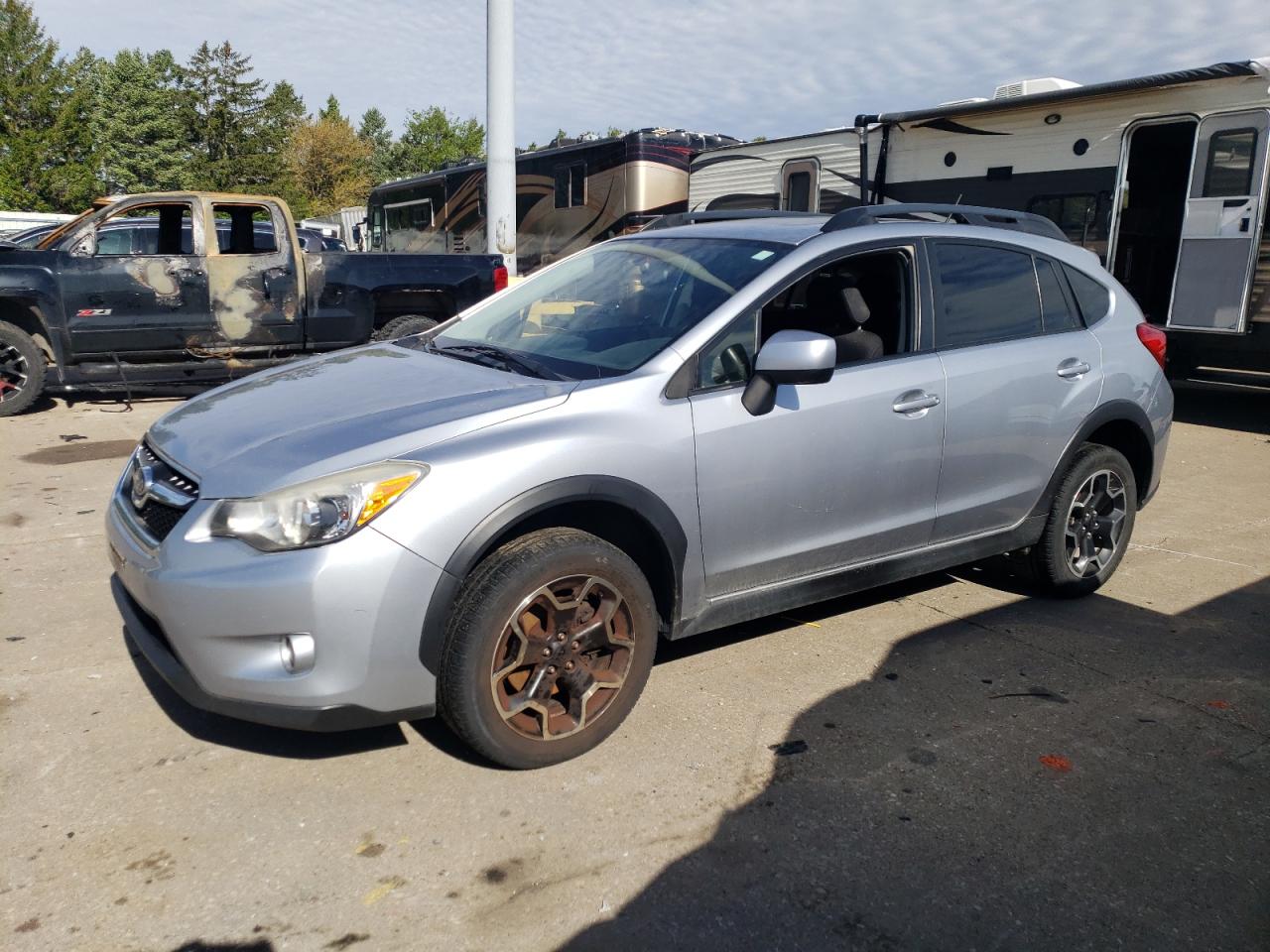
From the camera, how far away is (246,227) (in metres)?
9.73

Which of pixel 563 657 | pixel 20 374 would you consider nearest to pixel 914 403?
pixel 563 657

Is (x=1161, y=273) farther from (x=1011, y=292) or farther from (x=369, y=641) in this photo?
(x=369, y=641)

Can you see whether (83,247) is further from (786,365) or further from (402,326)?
(786,365)

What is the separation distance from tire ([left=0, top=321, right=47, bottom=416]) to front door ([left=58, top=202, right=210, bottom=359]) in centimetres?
33

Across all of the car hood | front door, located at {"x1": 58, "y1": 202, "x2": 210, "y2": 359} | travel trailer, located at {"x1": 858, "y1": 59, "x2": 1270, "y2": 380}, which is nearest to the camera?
the car hood

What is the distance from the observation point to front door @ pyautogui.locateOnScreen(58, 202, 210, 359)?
8984mm

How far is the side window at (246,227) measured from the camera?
9641 mm

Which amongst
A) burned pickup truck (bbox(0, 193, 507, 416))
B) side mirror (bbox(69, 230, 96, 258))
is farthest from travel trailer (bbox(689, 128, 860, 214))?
side mirror (bbox(69, 230, 96, 258))

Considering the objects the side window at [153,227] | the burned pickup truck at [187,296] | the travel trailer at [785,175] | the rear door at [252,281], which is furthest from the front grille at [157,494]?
the travel trailer at [785,175]

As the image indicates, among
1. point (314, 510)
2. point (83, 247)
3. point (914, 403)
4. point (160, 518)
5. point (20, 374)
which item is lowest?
point (20, 374)

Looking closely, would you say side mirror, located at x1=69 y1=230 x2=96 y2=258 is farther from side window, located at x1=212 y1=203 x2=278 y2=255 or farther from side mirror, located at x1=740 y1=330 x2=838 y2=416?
side mirror, located at x1=740 y1=330 x2=838 y2=416

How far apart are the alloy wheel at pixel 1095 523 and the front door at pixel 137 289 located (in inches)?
303

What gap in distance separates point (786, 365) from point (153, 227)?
840cm

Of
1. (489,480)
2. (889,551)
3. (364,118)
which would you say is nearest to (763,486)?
(889,551)
